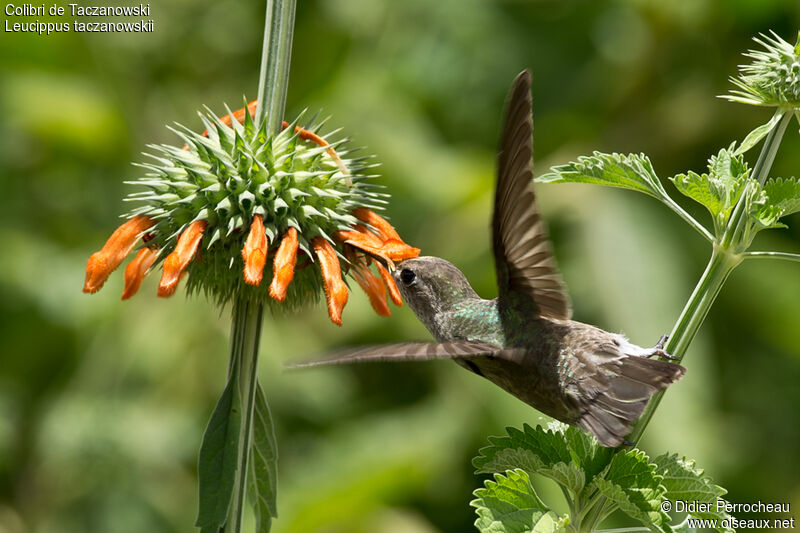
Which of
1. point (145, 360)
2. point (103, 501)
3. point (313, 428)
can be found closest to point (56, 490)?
point (103, 501)

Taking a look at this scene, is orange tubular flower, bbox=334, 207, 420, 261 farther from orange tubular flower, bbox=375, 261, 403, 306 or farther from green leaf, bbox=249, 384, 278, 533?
green leaf, bbox=249, 384, 278, 533

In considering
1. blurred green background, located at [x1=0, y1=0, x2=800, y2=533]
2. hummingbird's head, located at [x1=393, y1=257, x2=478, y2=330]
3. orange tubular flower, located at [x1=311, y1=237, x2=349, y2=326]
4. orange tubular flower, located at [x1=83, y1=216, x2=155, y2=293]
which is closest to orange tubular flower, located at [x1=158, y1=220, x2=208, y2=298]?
orange tubular flower, located at [x1=83, y1=216, x2=155, y2=293]

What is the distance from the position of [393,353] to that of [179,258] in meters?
0.47

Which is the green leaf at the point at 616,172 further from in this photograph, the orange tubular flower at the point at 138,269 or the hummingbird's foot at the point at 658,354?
the orange tubular flower at the point at 138,269

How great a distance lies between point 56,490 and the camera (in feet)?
16.7

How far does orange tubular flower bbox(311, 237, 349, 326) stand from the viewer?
5.36 feet

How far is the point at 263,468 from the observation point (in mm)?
1735

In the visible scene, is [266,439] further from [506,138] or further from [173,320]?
[173,320]

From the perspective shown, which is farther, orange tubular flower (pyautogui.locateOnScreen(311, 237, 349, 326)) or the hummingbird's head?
the hummingbird's head

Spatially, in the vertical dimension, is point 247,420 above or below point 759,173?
below

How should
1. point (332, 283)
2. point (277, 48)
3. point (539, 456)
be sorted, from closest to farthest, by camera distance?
point (539, 456) < point (277, 48) < point (332, 283)

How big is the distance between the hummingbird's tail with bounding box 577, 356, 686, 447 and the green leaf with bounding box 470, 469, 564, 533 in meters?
0.16

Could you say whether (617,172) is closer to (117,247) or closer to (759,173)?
(759,173)

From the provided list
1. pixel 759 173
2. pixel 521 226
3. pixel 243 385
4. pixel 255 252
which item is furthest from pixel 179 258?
pixel 759 173
